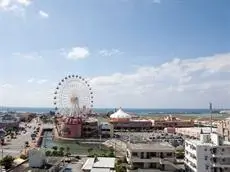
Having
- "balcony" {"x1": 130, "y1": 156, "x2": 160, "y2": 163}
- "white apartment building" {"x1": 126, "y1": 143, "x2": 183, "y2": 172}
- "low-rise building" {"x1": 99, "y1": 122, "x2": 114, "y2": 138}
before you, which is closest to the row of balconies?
"white apartment building" {"x1": 126, "y1": 143, "x2": 183, "y2": 172}

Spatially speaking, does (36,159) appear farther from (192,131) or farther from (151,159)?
(192,131)

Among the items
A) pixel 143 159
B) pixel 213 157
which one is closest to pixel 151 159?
pixel 143 159

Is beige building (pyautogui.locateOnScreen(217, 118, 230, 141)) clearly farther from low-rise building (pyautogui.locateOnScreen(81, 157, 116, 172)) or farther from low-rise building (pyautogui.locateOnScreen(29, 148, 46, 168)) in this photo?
low-rise building (pyautogui.locateOnScreen(29, 148, 46, 168))

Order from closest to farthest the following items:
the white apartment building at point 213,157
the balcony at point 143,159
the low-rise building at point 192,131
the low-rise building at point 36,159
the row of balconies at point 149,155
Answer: the low-rise building at point 36,159 < the white apartment building at point 213,157 < the balcony at point 143,159 < the row of balconies at point 149,155 < the low-rise building at point 192,131

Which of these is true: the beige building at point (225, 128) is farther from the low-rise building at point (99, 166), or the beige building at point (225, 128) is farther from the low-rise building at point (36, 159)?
the low-rise building at point (36, 159)

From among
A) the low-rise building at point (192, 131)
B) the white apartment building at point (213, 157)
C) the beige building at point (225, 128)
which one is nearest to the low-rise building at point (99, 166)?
the white apartment building at point (213, 157)

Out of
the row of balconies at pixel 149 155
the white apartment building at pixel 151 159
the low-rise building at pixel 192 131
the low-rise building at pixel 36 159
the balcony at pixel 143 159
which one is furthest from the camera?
the low-rise building at pixel 192 131

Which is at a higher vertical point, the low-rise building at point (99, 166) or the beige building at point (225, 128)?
the beige building at point (225, 128)

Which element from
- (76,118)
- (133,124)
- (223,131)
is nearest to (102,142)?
(76,118)
